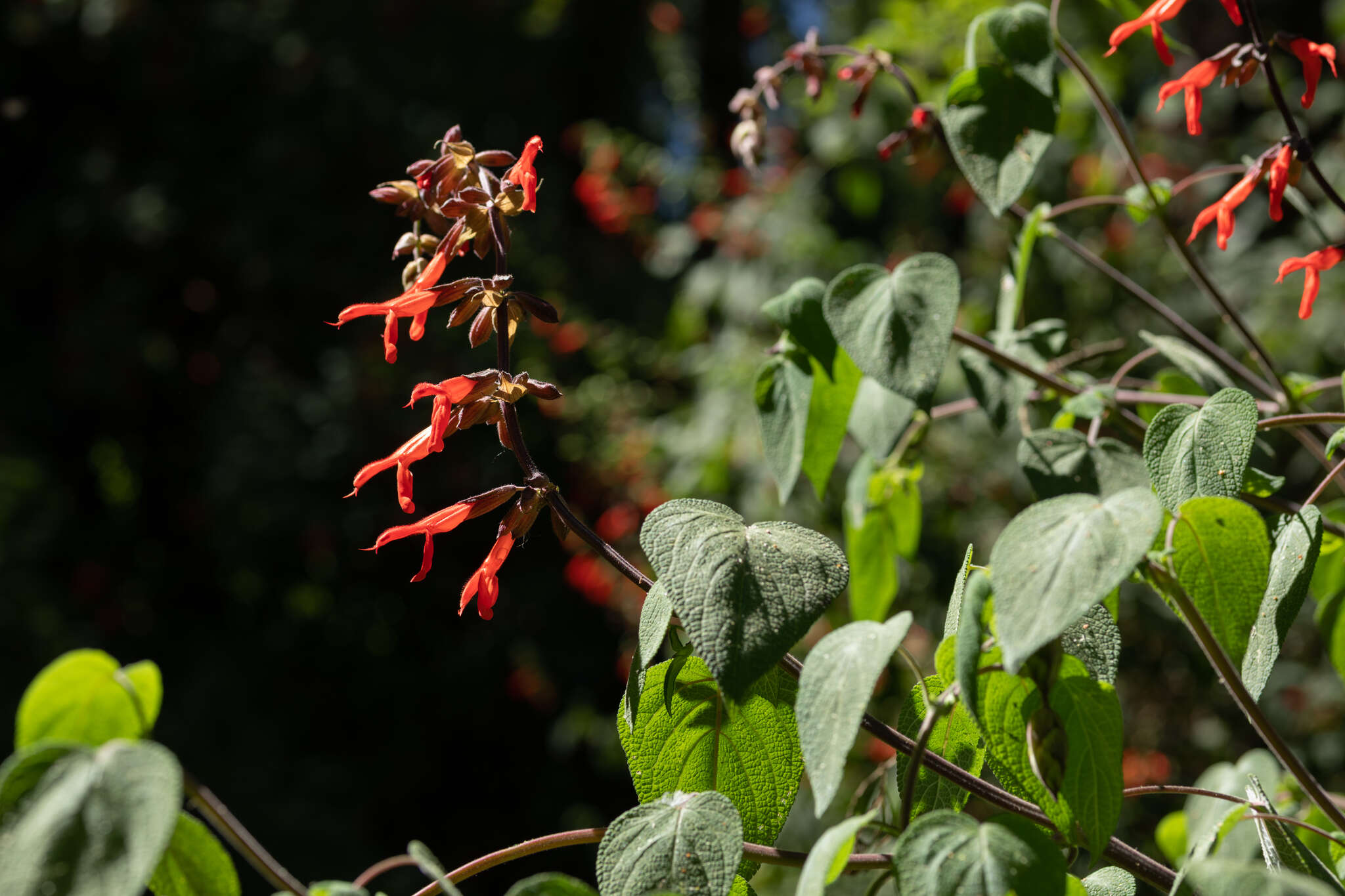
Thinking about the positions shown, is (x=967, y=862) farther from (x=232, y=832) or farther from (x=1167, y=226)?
(x=1167, y=226)

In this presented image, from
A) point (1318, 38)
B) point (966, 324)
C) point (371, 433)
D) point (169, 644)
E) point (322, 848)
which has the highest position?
point (1318, 38)

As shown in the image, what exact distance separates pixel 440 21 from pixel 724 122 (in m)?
0.94

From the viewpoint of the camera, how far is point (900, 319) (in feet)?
1.57

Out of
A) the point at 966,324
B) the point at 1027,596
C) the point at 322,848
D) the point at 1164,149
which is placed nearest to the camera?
the point at 1027,596

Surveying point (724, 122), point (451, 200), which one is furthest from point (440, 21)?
point (451, 200)

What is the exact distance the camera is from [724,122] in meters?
3.03

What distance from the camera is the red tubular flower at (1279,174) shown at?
43 centimetres

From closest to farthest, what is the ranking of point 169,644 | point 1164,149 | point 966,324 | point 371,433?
point 966,324 → point 1164,149 → point 371,433 → point 169,644

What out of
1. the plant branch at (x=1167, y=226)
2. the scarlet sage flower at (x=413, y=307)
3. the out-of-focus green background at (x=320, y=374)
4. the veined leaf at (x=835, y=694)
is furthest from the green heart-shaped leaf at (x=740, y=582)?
the out-of-focus green background at (x=320, y=374)

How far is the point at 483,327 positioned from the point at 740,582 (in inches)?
5.3

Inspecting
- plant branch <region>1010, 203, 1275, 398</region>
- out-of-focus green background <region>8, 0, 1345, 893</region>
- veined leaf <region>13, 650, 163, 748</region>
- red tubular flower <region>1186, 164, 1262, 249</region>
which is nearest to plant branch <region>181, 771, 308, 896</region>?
veined leaf <region>13, 650, 163, 748</region>

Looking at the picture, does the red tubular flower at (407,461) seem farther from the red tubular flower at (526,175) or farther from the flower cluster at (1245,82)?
the flower cluster at (1245,82)

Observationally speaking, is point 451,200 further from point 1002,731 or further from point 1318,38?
point 1318,38

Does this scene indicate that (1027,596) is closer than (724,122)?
Yes
